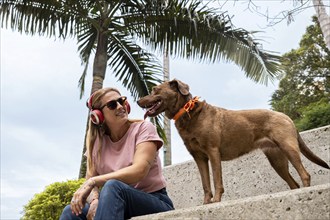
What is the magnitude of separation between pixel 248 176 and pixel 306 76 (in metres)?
16.3

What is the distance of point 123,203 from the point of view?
2662 mm

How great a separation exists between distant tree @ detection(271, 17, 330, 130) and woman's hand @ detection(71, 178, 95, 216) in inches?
674

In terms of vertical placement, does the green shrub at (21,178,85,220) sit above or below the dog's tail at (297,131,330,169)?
below

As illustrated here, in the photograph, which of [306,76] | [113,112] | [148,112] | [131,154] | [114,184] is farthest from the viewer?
[306,76]

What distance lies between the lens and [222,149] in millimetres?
3809

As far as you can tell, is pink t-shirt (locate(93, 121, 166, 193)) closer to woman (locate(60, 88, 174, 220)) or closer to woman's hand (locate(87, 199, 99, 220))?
woman (locate(60, 88, 174, 220))

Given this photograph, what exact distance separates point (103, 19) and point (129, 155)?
591cm

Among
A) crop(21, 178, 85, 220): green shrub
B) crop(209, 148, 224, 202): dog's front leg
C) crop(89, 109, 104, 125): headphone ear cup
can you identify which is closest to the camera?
crop(89, 109, 104, 125): headphone ear cup

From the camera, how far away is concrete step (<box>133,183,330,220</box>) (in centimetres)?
219

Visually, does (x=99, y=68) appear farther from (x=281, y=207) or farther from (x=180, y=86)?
(x=281, y=207)

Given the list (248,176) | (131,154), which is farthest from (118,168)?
(248,176)

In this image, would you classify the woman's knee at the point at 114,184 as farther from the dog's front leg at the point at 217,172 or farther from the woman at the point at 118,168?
the dog's front leg at the point at 217,172

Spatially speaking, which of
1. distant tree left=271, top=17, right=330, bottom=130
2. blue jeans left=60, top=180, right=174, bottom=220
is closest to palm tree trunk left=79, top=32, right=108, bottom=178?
blue jeans left=60, top=180, right=174, bottom=220

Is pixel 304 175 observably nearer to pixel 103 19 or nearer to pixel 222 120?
pixel 222 120
